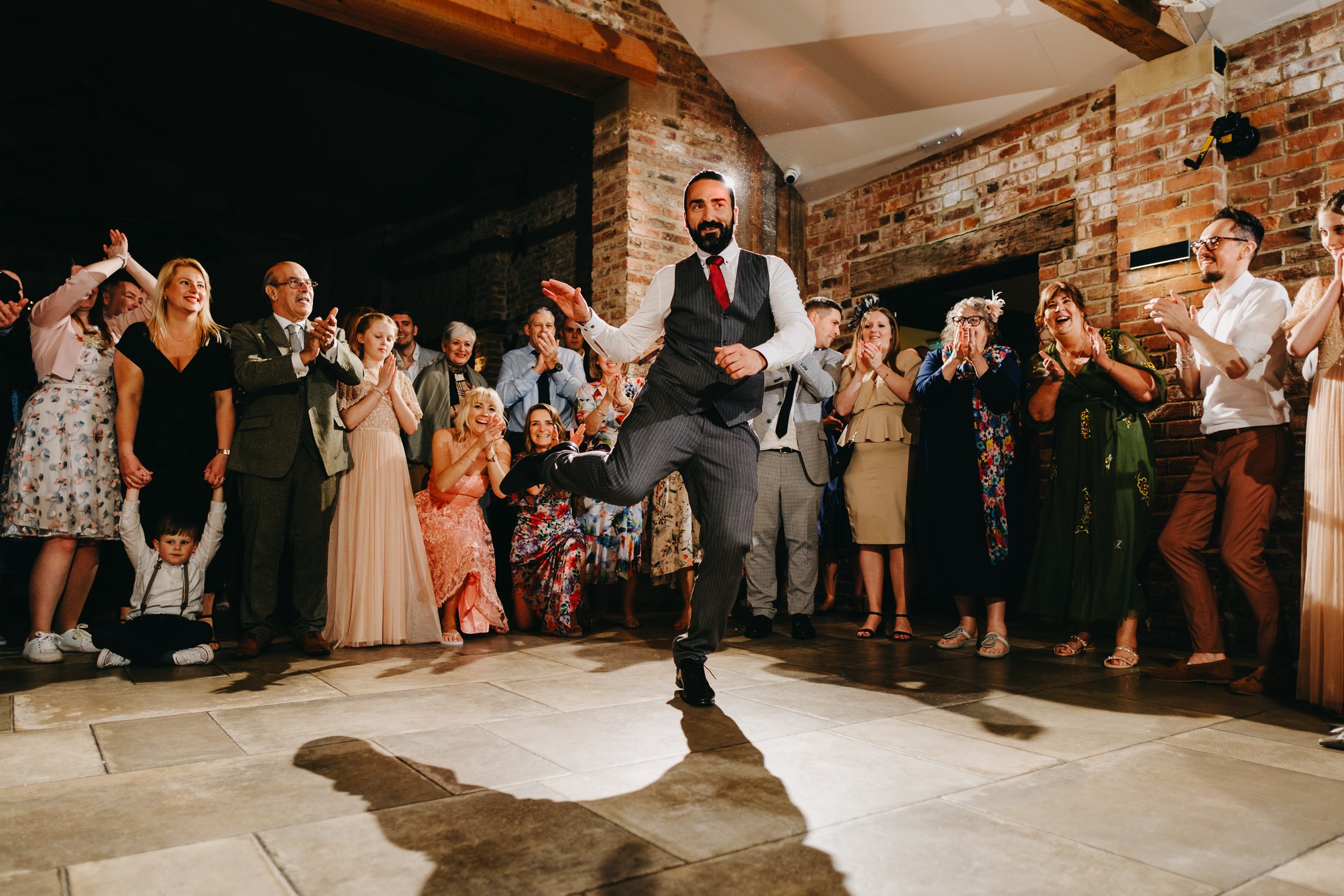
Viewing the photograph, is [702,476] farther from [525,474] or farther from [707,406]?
[525,474]

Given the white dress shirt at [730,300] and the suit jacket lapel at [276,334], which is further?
the suit jacket lapel at [276,334]

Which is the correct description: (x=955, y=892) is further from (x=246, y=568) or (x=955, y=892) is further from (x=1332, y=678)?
(x=246, y=568)

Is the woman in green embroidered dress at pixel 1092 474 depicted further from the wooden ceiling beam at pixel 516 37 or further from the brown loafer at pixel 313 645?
the wooden ceiling beam at pixel 516 37

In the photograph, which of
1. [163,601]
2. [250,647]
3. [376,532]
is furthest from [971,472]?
[163,601]

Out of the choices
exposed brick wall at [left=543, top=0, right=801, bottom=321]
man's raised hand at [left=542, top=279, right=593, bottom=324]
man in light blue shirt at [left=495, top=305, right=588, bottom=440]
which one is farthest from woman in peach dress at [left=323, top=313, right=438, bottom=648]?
exposed brick wall at [left=543, top=0, right=801, bottom=321]

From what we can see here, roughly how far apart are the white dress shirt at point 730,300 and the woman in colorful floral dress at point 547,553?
153 cm

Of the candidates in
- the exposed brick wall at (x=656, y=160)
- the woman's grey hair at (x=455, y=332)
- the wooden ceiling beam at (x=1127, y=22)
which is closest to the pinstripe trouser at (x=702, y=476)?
the woman's grey hair at (x=455, y=332)

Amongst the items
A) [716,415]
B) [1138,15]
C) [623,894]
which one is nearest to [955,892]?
[623,894]

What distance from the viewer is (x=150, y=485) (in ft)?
11.8

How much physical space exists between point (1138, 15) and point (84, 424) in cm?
499

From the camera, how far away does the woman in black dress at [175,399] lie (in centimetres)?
351

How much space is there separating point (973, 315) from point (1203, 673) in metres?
1.73

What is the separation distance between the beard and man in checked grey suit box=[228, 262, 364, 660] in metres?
1.62

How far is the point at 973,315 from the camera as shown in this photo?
3955 mm
